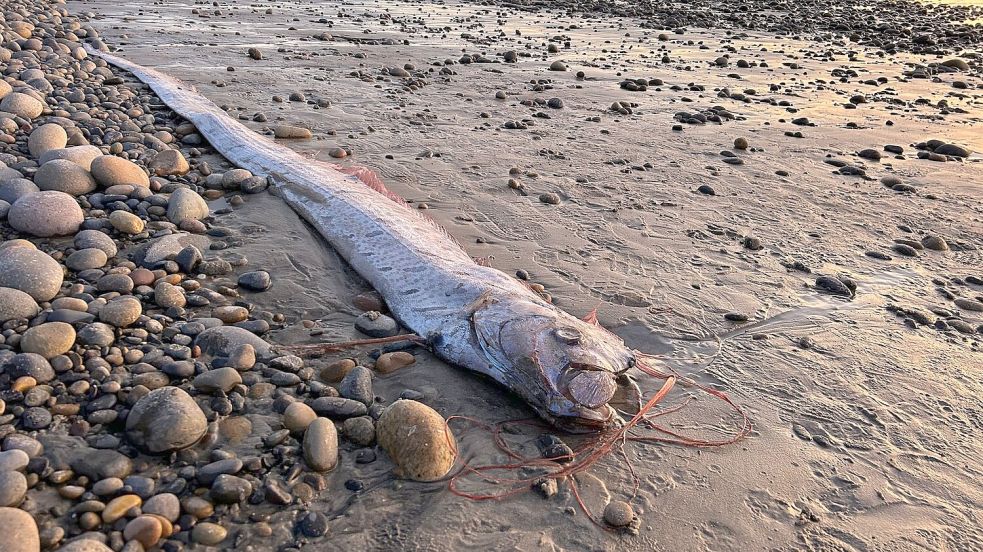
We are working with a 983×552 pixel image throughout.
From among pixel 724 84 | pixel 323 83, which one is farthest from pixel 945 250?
pixel 323 83

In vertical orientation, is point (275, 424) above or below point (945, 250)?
above

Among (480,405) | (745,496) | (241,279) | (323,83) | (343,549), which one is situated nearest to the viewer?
(343,549)

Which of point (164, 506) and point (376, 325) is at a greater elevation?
point (164, 506)

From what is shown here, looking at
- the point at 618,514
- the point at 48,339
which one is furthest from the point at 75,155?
the point at 618,514

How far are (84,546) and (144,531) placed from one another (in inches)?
7.6

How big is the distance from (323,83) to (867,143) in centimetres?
743

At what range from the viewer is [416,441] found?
305 cm

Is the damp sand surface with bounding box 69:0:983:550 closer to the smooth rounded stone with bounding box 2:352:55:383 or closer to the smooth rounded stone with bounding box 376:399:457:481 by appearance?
the smooth rounded stone with bounding box 376:399:457:481

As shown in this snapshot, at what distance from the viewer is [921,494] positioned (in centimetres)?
308

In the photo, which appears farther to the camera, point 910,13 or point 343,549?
point 910,13

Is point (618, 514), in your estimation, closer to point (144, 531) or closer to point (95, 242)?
point (144, 531)

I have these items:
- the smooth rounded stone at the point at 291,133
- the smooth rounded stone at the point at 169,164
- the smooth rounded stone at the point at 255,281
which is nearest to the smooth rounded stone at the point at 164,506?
the smooth rounded stone at the point at 255,281

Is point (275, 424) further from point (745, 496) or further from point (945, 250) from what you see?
point (945, 250)

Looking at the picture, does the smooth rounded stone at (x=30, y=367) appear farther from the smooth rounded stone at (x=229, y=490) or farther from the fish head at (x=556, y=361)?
the fish head at (x=556, y=361)
